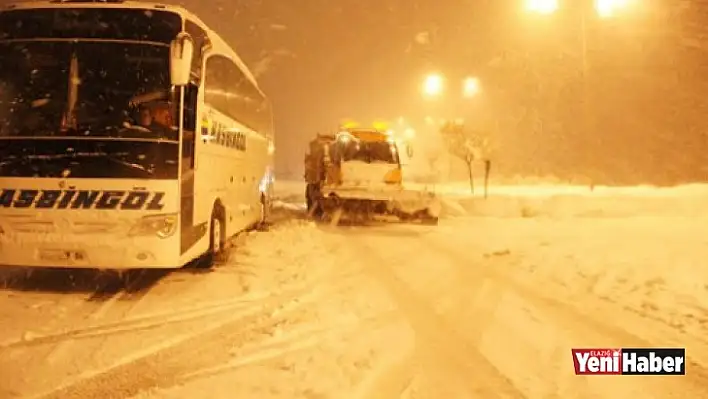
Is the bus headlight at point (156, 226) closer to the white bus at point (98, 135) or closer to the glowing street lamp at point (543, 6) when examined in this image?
the white bus at point (98, 135)

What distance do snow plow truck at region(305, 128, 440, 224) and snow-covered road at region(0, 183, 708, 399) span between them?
6249 millimetres

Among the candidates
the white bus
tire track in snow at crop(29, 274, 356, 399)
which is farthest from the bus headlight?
tire track in snow at crop(29, 274, 356, 399)

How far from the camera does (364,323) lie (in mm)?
7109

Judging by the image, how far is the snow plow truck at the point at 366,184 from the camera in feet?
64.1

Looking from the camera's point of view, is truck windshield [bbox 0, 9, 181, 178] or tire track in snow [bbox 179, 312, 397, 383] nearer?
tire track in snow [bbox 179, 312, 397, 383]

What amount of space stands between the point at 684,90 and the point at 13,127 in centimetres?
3671

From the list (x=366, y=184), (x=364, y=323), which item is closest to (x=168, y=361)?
(x=364, y=323)

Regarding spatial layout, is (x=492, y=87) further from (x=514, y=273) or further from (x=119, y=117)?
(x=119, y=117)

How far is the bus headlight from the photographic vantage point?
26.5 feet

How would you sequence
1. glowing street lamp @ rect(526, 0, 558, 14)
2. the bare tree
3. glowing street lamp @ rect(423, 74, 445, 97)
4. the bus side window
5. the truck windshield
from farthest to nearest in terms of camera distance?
1. glowing street lamp @ rect(423, 74, 445, 97)
2. the bare tree
3. glowing street lamp @ rect(526, 0, 558, 14)
4. the bus side window
5. the truck windshield

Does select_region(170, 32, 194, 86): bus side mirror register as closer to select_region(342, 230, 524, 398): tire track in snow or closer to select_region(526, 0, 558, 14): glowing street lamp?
select_region(342, 230, 524, 398): tire track in snow

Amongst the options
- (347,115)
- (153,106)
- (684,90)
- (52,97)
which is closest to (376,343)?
(153,106)

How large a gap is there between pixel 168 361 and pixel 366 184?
14.8 meters

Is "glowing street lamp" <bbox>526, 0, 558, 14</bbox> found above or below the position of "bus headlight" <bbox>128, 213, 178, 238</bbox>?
above
